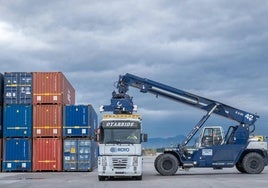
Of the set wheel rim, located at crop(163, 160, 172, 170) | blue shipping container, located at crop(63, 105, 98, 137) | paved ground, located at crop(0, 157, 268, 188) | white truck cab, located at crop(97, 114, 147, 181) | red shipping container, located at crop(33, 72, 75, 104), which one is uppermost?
red shipping container, located at crop(33, 72, 75, 104)

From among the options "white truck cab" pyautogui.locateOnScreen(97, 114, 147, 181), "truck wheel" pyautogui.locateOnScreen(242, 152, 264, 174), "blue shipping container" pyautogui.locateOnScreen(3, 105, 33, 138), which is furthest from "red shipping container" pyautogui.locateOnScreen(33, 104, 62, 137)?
"truck wheel" pyautogui.locateOnScreen(242, 152, 264, 174)

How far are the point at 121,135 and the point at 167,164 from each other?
5.56 meters

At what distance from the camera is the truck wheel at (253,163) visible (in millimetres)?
31062

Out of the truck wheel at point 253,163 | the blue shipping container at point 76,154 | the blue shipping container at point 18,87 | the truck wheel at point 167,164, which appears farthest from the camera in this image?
the blue shipping container at point 76,154

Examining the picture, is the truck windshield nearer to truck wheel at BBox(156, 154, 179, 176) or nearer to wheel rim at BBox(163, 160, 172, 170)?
truck wheel at BBox(156, 154, 179, 176)

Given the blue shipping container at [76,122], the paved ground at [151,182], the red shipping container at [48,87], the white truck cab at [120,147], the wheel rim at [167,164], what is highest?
the red shipping container at [48,87]

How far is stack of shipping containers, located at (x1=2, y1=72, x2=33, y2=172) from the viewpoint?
3619cm

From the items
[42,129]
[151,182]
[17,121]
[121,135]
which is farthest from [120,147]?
[17,121]

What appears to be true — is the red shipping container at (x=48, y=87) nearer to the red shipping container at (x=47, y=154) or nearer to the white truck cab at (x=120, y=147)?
the red shipping container at (x=47, y=154)

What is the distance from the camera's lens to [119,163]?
26172 millimetres

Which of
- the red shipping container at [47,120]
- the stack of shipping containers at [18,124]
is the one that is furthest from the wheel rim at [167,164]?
the stack of shipping containers at [18,124]

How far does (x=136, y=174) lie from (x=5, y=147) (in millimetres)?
13387

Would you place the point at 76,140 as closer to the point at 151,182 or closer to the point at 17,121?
the point at 17,121

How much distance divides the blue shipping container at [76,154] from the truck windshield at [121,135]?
1052 cm
